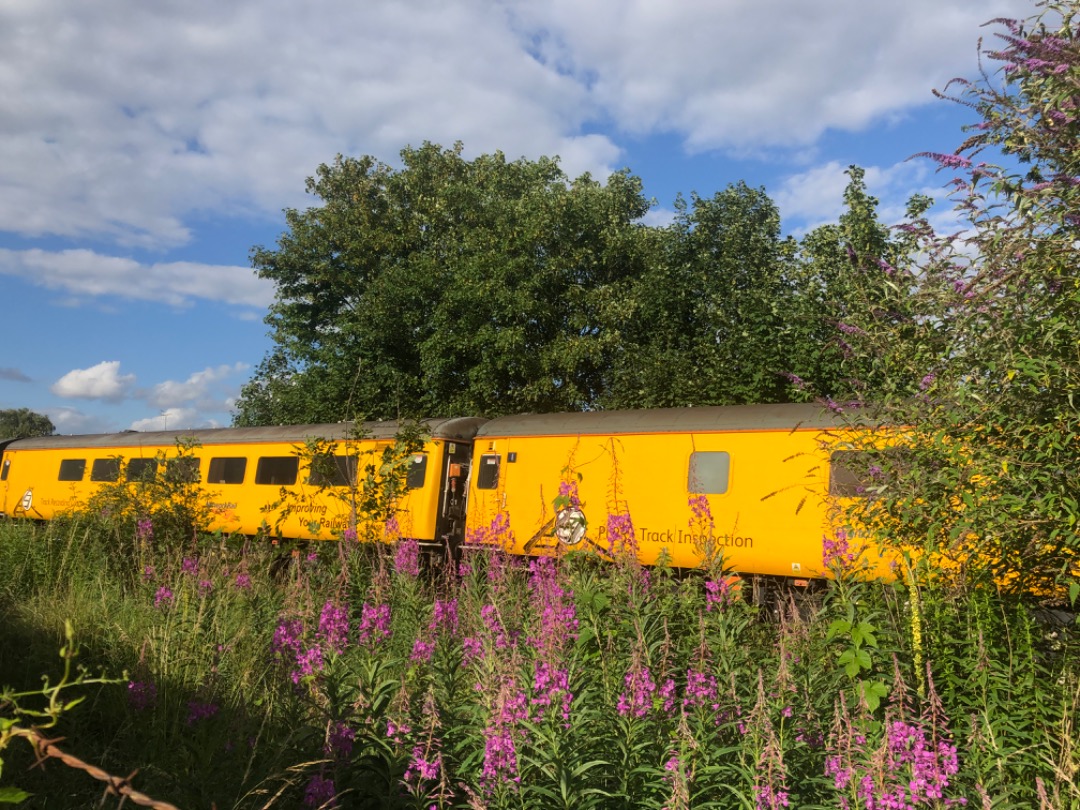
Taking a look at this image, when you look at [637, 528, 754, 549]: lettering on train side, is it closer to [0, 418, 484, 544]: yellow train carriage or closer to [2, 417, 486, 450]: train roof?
[0, 418, 484, 544]: yellow train carriage

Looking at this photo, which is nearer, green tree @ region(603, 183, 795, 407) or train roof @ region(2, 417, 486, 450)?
train roof @ region(2, 417, 486, 450)

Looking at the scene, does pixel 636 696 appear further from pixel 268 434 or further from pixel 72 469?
pixel 72 469

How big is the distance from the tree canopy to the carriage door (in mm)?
5804

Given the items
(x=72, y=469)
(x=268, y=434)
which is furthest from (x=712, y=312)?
(x=72, y=469)

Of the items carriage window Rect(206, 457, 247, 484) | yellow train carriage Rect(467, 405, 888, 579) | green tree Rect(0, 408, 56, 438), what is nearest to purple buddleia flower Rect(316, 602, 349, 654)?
yellow train carriage Rect(467, 405, 888, 579)

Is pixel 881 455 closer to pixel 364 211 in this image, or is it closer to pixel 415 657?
pixel 415 657

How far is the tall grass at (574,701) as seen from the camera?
3.02m

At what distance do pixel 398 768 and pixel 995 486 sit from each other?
308cm

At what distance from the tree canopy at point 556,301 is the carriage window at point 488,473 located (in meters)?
5.82

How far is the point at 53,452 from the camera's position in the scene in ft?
70.7

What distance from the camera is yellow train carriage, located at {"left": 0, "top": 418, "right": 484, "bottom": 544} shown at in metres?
12.5

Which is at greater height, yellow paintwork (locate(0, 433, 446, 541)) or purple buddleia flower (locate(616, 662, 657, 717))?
yellow paintwork (locate(0, 433, 446, 541))

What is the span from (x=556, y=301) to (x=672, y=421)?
11.8 meters

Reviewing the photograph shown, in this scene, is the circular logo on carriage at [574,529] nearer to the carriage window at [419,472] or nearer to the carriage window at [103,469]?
the carriage window at [419,472]
